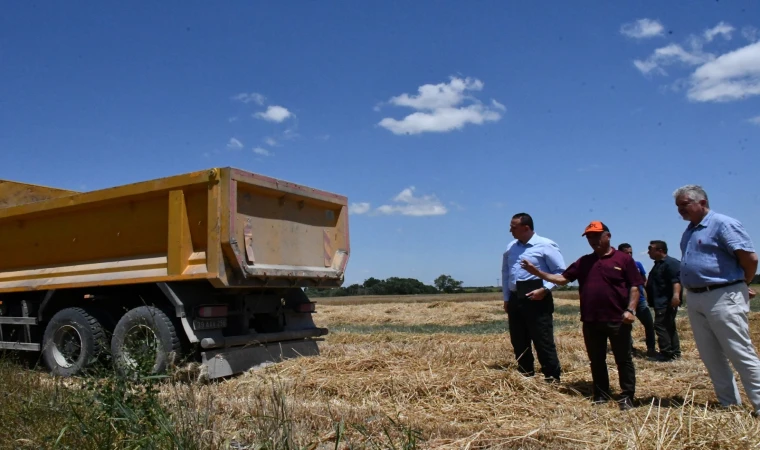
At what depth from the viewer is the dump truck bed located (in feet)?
23.3

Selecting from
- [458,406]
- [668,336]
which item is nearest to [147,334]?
[458,406]

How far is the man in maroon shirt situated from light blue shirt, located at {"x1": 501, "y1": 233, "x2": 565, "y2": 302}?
0.75 m

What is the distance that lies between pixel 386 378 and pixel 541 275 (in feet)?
5.94

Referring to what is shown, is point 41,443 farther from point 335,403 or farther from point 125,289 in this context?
point 125,289

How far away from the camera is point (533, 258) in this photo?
6.88m

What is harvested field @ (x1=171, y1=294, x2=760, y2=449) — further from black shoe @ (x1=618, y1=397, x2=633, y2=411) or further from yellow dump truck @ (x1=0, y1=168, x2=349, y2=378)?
yellow dump truck @ (x1=0, y1=168, x2=349, y2=378)

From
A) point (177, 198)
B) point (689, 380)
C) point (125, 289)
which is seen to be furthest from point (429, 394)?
point (125, 289)

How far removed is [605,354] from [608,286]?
24.2 inches

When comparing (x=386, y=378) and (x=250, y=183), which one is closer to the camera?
(x=386, y=378)

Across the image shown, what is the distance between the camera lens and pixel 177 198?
7.35 meters

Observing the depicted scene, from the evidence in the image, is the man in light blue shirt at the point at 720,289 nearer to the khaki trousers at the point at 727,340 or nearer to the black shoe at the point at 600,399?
the khaki trousers at the point at 727,340

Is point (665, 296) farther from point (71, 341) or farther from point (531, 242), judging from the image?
point (71, 341)

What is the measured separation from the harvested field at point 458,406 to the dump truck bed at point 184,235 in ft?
4.26

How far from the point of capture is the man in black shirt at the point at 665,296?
908 centimetres
